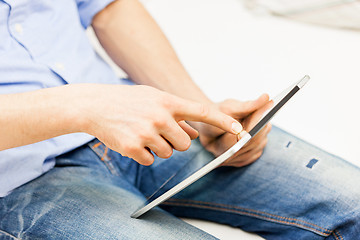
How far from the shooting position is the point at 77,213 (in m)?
0.54

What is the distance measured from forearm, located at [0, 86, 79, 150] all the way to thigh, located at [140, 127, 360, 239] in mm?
233

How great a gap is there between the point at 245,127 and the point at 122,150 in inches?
8.3

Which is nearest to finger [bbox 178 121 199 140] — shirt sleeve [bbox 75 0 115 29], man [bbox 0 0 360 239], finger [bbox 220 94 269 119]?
man [bbox 0 0 360 239]

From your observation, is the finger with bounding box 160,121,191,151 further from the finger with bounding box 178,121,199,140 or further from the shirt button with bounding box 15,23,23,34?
the shirt button with bounding box 15,23,23,34

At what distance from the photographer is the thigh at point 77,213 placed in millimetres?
525

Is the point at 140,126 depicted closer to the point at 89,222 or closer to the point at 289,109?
the point at 89,222

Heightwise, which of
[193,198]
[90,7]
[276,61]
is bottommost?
[193,198]

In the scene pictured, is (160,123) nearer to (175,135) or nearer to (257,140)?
(175,135)

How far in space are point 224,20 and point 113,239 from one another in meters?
0.99

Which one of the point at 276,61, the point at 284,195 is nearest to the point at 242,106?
the point at 284,195

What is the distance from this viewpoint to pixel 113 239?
0.51m

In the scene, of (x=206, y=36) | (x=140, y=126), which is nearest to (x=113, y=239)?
(x=140, y=126)

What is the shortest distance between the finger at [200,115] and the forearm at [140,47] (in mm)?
251

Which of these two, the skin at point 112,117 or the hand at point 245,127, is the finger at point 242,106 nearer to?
the hand at point 245,127
